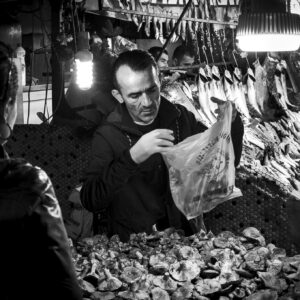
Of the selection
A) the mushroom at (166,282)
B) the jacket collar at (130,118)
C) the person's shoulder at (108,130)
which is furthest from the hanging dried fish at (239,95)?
the mushroom at (166,282)

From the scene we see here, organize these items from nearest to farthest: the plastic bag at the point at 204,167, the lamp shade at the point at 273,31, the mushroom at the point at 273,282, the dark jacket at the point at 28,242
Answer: the dark jacket at the point at 28,242, the mushroom at the point at 273,282, the plastic bag at the point at 204,167, the lamp shade at the point at 273,31

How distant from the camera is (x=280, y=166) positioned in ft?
18.7

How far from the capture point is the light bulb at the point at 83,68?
15.4ft

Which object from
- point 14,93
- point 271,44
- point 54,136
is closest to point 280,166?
point 271,44

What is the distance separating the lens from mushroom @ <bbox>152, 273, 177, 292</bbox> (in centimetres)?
299

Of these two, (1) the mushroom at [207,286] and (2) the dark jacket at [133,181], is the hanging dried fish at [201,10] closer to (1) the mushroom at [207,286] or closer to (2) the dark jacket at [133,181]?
(2) the dark jacket at [133,181]

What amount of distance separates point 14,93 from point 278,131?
18.8ft

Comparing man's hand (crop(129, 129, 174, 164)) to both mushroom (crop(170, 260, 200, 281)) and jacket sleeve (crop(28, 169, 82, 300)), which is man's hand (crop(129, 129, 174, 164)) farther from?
jacket sleeve (crop(28, 169, 82, 300))

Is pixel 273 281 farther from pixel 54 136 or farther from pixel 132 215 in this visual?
pixel 54 136

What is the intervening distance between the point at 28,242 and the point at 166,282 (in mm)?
1474

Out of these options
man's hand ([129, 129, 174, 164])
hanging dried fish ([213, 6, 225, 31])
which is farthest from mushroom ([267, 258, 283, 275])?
hanging dried fish ([213, 6, 225, 31])

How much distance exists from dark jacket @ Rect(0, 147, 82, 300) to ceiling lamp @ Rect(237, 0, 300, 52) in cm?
299

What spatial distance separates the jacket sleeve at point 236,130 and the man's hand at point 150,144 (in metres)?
0.51

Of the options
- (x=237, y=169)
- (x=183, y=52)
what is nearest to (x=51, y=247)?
(x=237, y=169)
